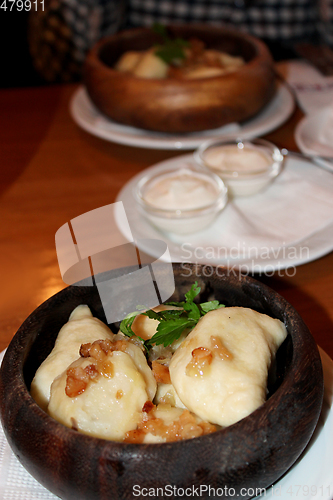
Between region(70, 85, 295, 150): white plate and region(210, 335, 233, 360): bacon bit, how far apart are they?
1003 mm

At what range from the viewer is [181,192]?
1142mm

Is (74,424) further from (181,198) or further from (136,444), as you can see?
(181,198)

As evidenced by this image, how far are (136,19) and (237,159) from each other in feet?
6.68

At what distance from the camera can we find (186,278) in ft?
2.17

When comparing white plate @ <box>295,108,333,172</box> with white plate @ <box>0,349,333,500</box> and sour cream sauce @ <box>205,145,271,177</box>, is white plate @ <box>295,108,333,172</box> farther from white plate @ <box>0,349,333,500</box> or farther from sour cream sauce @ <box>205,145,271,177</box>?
white plate @ <box>0,349,333,500</box>

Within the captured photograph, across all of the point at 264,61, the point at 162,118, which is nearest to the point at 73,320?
the point at 162,118

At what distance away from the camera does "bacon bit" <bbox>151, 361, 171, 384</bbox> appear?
1.90 feet

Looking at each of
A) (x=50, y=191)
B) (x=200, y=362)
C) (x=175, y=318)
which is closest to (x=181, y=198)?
(x=50, y=191)

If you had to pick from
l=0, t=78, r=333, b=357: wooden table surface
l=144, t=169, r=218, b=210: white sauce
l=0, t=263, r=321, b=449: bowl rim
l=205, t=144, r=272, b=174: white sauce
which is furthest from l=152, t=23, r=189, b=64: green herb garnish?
l=0, t=263, r=321, b=449: bowl rim

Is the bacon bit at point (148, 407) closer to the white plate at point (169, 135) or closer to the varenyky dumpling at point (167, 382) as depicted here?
the varenyky dumpling at point (167, 382)

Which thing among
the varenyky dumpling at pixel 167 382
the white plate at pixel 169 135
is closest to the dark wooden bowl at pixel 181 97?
the white plate at pixel 169 135

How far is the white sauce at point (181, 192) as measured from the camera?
1.11 metres

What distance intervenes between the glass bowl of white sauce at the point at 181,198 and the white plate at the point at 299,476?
54cm


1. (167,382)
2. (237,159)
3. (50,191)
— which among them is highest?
(167,382)
